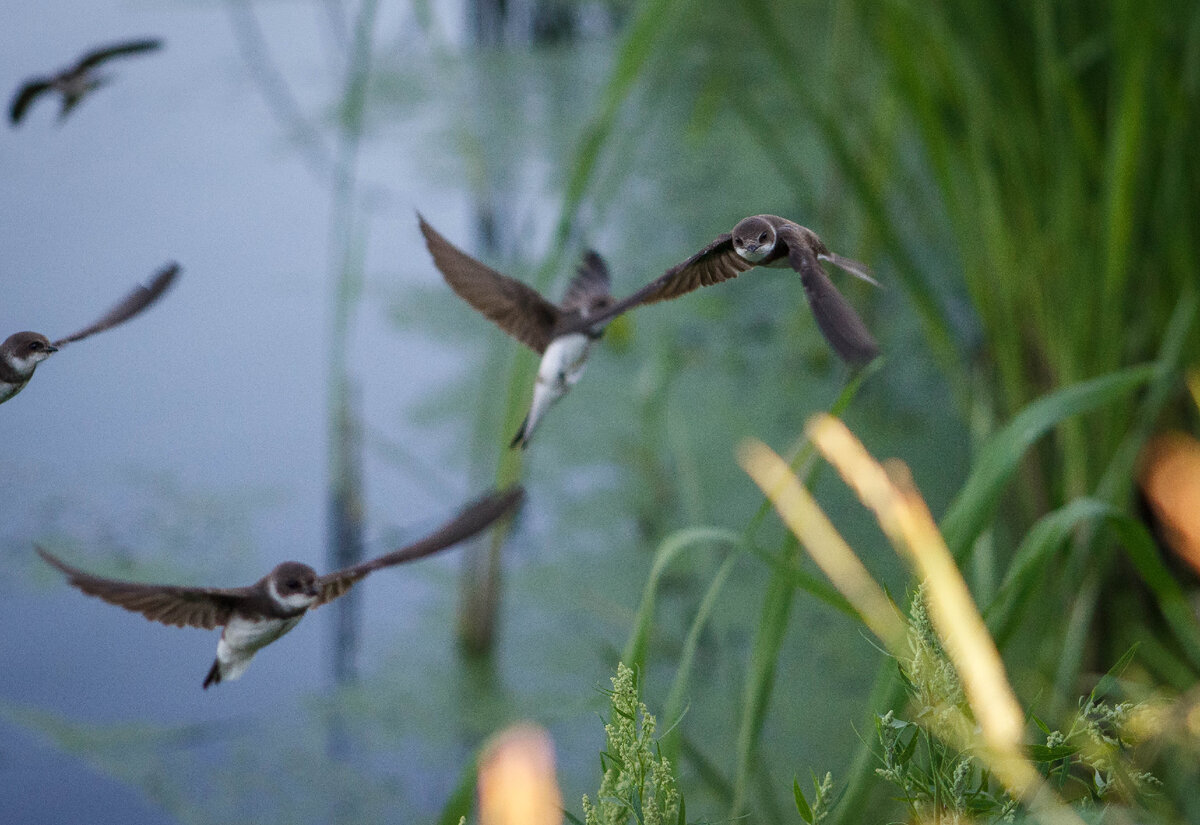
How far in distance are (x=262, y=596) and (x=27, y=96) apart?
0.37 m

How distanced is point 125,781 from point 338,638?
387 mm

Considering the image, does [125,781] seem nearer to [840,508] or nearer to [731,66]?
[840,508]

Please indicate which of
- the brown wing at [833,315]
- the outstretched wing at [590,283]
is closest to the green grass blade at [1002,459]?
the outstretched wing at [590,283]

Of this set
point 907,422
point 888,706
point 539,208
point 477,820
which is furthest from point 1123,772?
point 539,208

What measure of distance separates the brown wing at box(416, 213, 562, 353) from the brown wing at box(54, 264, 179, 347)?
95 millimetres

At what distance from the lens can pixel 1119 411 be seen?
1131 millimetres

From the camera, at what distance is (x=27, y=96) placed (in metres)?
0.54

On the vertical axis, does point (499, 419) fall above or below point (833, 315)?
below

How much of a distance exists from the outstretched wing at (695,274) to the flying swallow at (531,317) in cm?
2

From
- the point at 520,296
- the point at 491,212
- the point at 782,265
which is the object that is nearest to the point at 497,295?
the point at 520,296

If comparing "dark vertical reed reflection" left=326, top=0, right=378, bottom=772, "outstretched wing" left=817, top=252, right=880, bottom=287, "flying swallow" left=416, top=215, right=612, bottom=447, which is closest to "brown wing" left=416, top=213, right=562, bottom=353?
"flying swallow" left=416, top=215, right=612, bottom=447

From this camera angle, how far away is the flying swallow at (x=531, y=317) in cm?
35

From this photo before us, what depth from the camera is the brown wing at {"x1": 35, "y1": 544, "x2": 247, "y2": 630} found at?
27 centimetres

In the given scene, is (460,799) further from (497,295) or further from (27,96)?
(27,96)
